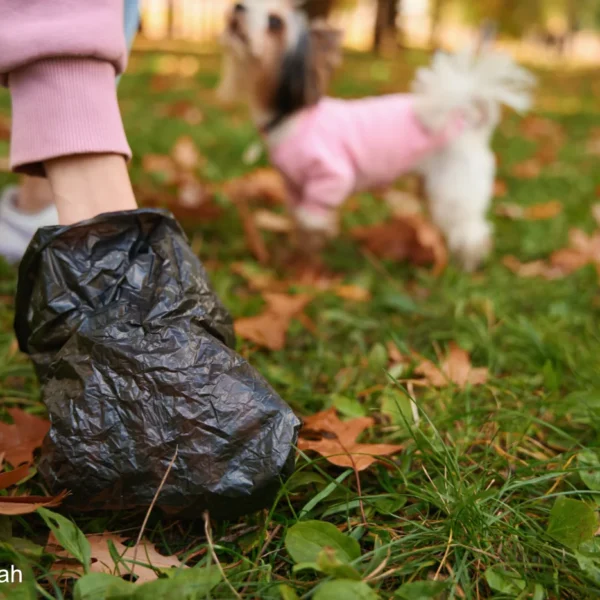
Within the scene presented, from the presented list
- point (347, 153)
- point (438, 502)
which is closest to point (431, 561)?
point (438, 502)

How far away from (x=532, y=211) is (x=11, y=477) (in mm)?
2906

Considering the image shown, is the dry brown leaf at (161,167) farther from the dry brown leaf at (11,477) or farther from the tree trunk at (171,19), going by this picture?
the tree trunk at (171,19)

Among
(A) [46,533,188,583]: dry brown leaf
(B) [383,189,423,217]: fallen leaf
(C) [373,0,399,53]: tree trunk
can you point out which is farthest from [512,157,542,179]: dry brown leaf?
(C) [373,0,399,53]: tree trunk

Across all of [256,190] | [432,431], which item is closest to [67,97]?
[432,431]

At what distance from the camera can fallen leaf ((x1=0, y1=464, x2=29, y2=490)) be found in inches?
42.2

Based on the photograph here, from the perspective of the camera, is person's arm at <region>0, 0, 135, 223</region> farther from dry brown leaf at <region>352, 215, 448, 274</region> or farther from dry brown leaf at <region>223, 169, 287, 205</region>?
dry brown leaf at <region>223, 169, 287, 205</region>

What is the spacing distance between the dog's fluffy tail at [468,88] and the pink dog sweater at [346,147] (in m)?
0.06

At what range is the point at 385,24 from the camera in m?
12.9

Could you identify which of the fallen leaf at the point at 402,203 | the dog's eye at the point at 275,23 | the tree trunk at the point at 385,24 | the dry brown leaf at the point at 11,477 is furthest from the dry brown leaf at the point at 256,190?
the tree trunk at the point at 385,24

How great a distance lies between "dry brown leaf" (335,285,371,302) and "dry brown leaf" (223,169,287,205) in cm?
120

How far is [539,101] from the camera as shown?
757cm

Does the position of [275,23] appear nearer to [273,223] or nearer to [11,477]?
[273,223]

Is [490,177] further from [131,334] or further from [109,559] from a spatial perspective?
[109,559]

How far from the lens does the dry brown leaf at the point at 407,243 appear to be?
2604 millimetres
